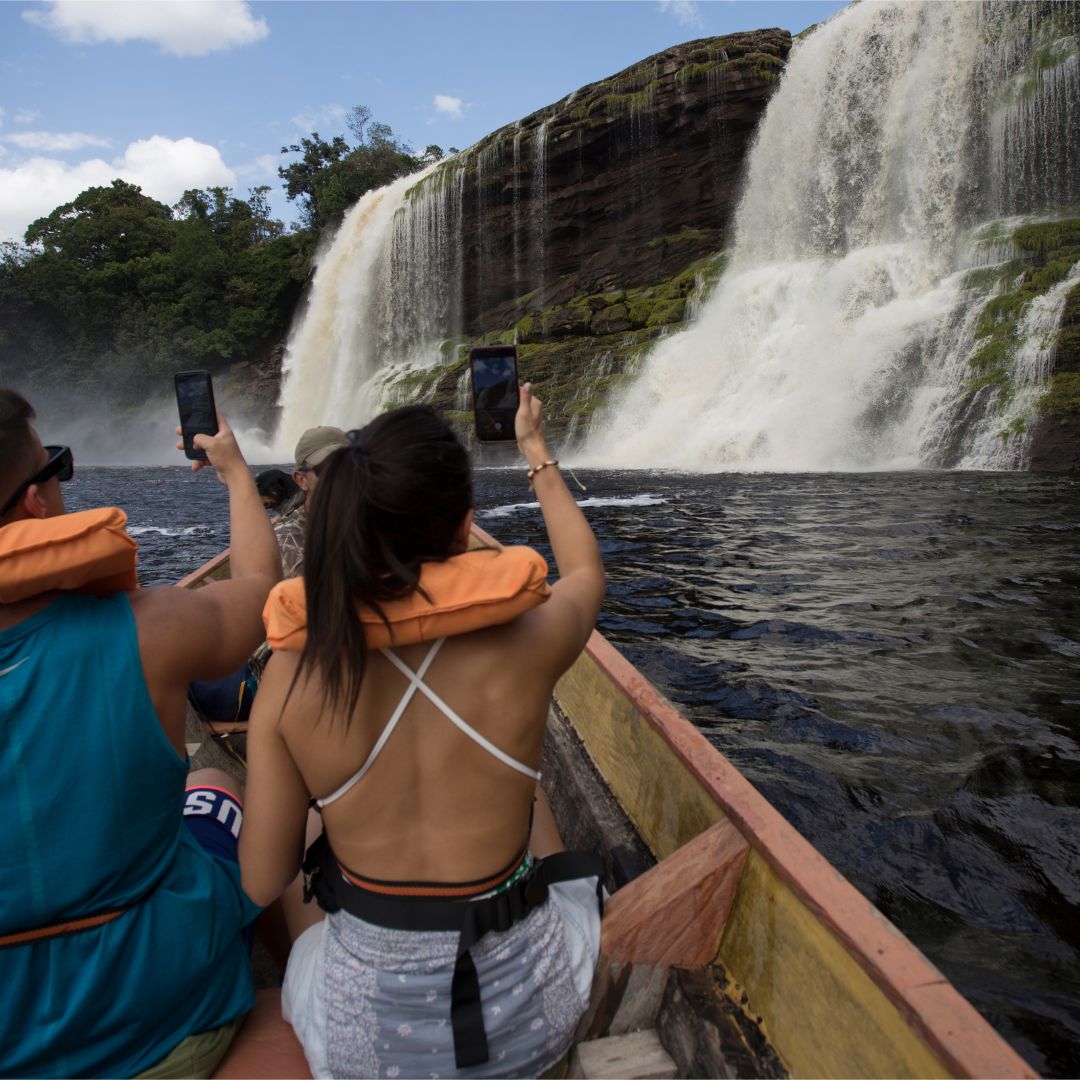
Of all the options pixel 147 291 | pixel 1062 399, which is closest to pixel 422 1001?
pixel 1062 399

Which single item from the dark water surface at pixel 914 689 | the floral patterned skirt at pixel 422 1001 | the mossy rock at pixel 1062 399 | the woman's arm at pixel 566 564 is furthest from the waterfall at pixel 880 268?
the floral patterned skirt at pixel 422 1001

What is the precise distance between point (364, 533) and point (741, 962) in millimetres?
1350

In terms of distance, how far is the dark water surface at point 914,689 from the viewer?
282 cm

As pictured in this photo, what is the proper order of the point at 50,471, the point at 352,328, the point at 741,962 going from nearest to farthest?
1. the point at 50,471
2. the point at 741,962
3. the point at 352,328

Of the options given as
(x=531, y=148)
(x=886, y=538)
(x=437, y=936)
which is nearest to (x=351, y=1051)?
(x=437, y=936)

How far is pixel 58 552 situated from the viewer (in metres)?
1.34

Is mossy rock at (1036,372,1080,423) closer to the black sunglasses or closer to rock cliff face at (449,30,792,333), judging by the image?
the black sunglasses

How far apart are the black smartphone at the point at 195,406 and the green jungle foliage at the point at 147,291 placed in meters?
45.4

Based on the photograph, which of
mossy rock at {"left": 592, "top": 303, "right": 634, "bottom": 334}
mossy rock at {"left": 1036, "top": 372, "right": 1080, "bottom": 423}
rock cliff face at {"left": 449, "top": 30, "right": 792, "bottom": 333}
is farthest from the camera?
rock cliff face at {"left": 449, "top": 30, "right": 792, "bottom": 333}

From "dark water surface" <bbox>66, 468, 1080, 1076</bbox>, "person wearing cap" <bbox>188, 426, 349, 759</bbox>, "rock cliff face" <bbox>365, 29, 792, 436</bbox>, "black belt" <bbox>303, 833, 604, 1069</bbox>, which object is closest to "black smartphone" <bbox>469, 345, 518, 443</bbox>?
"person wearing cap" <bbox>188, 426, 349, 759</bbox>

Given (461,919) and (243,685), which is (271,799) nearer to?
(461,919)

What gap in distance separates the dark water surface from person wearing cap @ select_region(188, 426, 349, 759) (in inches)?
91.2

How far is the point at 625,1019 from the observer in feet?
6.25

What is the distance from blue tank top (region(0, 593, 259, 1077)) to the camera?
137 cm
